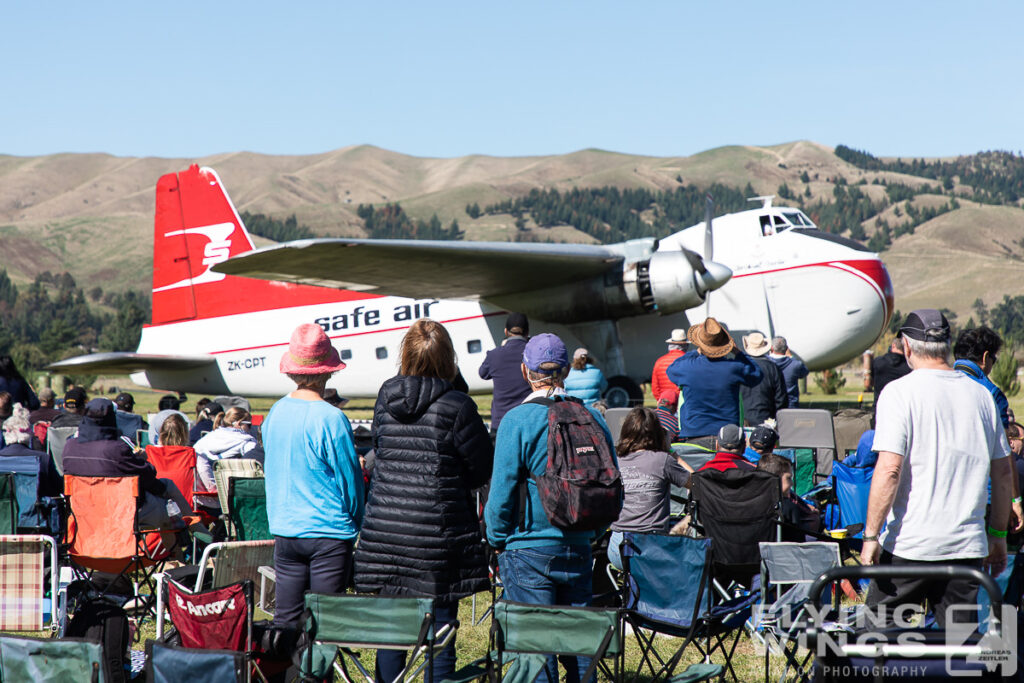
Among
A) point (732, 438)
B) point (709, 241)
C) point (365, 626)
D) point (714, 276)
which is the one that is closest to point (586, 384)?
point (732, 438)

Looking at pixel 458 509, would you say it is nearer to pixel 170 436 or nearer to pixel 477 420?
pixel 477 420

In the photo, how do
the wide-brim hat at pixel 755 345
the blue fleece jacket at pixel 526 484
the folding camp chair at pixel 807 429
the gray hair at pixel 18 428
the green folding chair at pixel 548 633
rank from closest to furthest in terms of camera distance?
1. the green folding chair at pixel 548 633
2. the blue fleece jacket at pixel 526 484
3. the gray hair at pixel 18 428
4. the folding camp chair at pixel 807 429
5. the wide-brim hat at pixel 755 345

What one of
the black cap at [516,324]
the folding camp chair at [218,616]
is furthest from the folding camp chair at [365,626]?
the black cap at [516,324]

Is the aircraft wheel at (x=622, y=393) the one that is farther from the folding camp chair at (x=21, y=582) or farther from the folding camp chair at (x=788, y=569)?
the folding camp chair at (x=21, y=582)

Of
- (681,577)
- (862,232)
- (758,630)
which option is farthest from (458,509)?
(862,232)

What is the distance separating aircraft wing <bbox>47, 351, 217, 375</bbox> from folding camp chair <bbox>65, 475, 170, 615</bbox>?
13.9 metres

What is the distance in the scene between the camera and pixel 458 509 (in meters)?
3.98

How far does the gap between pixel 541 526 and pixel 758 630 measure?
5.06 ft

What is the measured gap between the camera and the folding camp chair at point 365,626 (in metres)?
3.46

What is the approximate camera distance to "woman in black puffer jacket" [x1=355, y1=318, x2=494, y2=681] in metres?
3.93

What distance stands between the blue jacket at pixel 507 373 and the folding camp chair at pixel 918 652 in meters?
5.13

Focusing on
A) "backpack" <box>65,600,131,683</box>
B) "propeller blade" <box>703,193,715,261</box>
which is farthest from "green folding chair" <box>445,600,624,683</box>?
"propeller blade" <box>703,193,715,261</box>

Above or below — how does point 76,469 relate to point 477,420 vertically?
→ below

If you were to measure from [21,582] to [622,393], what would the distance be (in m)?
11.7
